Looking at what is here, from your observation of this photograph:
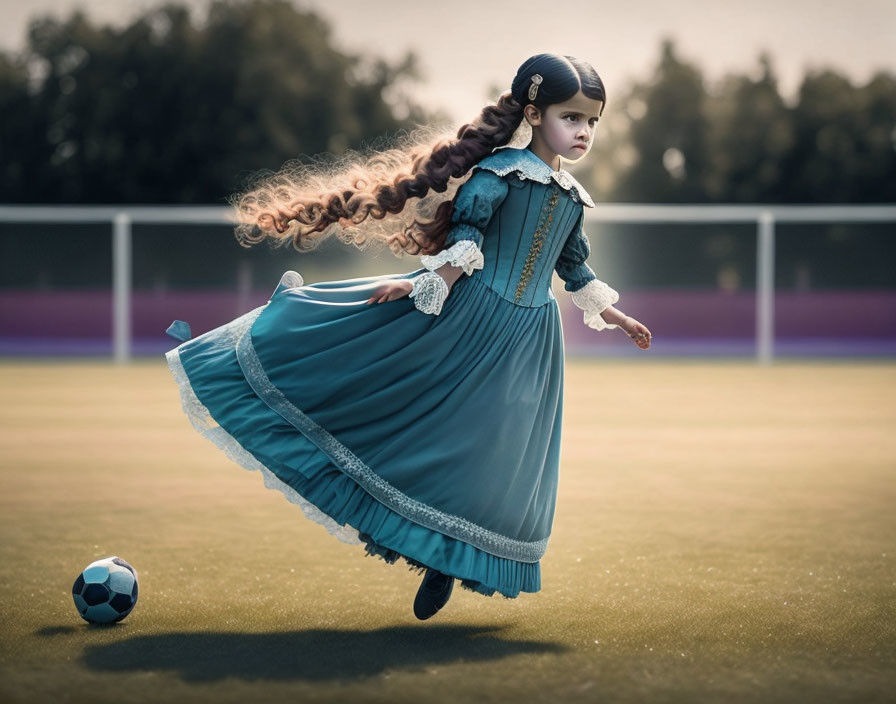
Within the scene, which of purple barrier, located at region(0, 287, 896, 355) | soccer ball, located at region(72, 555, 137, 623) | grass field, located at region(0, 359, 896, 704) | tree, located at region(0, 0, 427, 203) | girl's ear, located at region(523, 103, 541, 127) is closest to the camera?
grass field, located at region(0, 359, 896, 704)

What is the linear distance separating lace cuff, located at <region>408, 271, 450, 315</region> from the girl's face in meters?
0.58

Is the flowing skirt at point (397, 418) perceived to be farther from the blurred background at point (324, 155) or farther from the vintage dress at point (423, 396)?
the blurred background at point (324, 155)

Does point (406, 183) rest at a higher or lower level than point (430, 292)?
higher

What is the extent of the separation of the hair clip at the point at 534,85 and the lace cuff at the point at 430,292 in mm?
641

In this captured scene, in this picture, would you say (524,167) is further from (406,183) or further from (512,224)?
(406,183)

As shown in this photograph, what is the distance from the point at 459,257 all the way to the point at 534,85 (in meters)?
0.60

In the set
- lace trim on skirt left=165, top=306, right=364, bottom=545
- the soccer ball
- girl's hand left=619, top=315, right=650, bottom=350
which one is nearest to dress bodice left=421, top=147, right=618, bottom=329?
girl's hand left=619, top=315, right=650, bottom=350

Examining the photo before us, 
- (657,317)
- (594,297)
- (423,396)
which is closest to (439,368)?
(423,396)

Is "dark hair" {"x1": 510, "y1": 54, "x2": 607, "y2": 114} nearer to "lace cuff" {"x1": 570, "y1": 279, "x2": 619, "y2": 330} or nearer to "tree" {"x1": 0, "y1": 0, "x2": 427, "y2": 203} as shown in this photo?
Answer: "lace cuff" {"x1": 570, "y1": 279, "x2": 619, "y2": 330}

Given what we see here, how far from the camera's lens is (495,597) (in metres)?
4.21

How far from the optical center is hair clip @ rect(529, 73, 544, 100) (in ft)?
Result: 12.4

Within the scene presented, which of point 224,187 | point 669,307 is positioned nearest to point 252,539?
point 669,307

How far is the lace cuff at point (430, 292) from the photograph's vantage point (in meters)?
3.61

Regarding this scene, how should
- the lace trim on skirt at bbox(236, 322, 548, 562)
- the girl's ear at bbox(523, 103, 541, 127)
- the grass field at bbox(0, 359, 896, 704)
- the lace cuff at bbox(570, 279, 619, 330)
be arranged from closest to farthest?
the grass field at bbox(0, 359, 896, 704)
the lace trim on skirt at bbox(236, 322, 548, 562)
the girl's ear at bbox(523, 103, 541, 127)
the lace cuff at bbox(570, 279, 619, 330)
